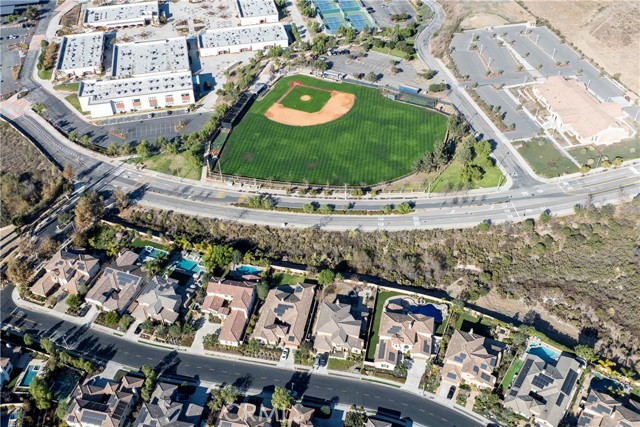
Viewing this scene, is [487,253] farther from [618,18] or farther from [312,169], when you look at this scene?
[618,18]

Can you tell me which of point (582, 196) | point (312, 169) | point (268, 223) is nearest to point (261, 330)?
point (268, 223)

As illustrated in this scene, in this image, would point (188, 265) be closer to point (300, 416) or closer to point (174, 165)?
point (174, 165)

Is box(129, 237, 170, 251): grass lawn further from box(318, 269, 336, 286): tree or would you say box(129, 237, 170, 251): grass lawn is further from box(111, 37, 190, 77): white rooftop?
box(111, 37, 190, 77): white rooftop

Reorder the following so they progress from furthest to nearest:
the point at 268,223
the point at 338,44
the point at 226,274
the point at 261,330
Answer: the point at 338,44 → the point at 268,223 → the point at 226,274 → the point at 261,330

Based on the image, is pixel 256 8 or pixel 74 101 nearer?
pixel 74 101

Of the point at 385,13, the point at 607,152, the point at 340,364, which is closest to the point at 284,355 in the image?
the point at 340,364
